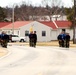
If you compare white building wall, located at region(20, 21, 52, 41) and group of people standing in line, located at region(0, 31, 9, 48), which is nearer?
group of people standing in line, located at region(0, 31, 9, 48)

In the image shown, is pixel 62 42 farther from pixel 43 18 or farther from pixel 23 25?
pixel 43 18

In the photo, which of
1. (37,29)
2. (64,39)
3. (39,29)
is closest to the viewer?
(64,39)

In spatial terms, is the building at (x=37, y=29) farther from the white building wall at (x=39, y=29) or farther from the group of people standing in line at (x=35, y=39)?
the group of people standing in line at (x=35, y=39)

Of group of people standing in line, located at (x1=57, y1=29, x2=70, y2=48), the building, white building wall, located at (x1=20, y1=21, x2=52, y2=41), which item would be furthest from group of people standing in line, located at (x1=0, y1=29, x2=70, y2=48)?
white building wall, located at (x1=20, y1=21, x2=52, y2=41)

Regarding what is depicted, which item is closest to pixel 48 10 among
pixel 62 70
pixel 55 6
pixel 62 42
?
pixel 55 6

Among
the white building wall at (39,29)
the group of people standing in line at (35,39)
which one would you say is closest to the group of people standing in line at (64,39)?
the group of people standing in line at (35,39)

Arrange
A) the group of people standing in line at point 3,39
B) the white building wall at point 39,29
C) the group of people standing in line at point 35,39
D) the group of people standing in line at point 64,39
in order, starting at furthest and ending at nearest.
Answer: the white building wall at point 39,29, the group of people standing in line at point 64,39, the group of people standing in line at point 35,39, the group of people standing in line at point 3,39

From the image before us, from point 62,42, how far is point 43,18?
282ft

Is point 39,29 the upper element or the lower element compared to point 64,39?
upper

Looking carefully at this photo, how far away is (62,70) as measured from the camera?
16281 mm

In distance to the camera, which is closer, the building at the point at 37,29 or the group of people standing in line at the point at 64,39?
the group of people standing in line at the point at 64,39

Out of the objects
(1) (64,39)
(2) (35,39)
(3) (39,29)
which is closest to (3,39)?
(2) (35,39)

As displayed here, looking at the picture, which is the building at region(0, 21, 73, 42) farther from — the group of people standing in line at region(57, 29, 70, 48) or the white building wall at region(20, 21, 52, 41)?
the group of people standing in line at region(57, 29, 70, 48)

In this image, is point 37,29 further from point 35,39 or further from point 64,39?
point 64,39
